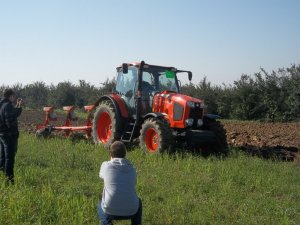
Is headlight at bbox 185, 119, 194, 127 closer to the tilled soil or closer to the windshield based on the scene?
the windshield

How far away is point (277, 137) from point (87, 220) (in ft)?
32.2

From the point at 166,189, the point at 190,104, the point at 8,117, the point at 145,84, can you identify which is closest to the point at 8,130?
the point at 8,117

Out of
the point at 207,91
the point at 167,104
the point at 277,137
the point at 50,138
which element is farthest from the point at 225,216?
the point at 207,91

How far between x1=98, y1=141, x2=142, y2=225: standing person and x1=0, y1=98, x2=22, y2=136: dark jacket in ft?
9.98

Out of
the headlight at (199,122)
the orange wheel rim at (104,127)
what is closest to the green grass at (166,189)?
the headlight at (199,122)

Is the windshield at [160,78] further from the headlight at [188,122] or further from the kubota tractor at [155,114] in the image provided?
the headlight at [188,122]

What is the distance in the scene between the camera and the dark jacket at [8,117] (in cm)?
688

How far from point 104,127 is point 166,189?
522 cm

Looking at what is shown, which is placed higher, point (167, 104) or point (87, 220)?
point (167, 104)

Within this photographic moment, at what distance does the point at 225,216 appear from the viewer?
18.2 feet

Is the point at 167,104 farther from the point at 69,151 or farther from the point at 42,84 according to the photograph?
the point at 42,84

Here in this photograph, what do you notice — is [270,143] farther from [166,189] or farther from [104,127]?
[166,189]

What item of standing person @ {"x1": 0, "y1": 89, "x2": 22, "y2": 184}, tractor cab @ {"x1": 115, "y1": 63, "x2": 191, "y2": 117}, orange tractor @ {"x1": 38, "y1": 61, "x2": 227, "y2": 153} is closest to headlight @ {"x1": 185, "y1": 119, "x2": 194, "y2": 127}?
orange tractor @ {"x1": 38, "y1": 61, "x2": 227, "y2": 153}

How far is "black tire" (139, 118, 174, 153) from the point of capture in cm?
918
